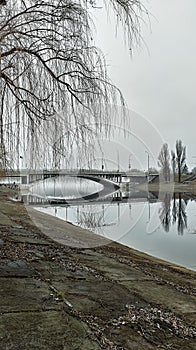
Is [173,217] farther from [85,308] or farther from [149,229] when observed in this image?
[85,308]

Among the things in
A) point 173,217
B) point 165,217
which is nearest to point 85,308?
point 165,217

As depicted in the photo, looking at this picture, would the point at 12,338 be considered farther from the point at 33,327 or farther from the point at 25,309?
the point at 25,309

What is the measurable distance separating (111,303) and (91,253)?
11.4 ft

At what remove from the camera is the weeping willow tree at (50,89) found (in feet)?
11.9

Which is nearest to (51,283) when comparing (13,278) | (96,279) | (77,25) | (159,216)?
(13,278)

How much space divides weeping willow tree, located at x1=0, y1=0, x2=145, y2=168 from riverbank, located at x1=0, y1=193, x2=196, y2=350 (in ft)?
4.48

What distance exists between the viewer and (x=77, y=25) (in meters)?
3.62

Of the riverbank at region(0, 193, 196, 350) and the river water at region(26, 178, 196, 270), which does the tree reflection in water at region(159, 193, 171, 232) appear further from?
the riverbank at region(0, 193, 196, 350)

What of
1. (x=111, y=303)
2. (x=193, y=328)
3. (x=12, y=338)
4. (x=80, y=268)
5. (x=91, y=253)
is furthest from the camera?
(x=91, y=253)

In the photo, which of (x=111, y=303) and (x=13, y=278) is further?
(x=13, y=278)

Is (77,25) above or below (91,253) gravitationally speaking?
above

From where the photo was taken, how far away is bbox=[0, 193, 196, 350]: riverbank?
8.07 feet

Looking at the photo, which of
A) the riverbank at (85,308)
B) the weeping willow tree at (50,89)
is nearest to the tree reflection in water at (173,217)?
the riverbank at (85,308)

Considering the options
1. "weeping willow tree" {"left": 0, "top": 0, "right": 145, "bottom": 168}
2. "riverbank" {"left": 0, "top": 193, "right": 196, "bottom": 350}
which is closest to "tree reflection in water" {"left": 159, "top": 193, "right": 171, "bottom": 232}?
"riverbank" {"left": 0, "top": 193, "right": 196, "bottom": 350}
